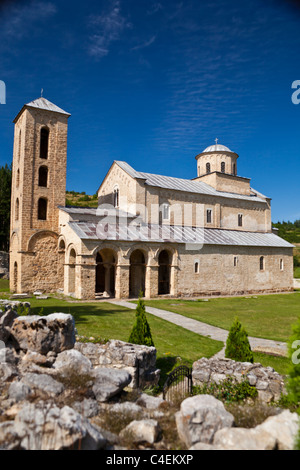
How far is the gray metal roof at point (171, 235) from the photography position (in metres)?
20.8

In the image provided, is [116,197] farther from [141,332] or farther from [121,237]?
[141,332]

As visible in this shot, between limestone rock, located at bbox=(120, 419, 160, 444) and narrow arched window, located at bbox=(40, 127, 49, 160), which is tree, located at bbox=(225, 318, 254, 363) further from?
narrow arched window, located at bbox=(40, 127, 49, 160)

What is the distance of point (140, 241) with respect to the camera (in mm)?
21828

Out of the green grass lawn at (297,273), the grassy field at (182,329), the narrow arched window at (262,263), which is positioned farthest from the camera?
the green grass lawn at (297,273)

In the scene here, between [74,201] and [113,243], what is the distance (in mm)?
51633

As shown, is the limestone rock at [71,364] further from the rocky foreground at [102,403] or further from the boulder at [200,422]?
the boulder at [200,422]

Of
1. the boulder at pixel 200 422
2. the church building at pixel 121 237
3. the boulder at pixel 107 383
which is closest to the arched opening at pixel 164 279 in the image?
the church building at pixel 121 237

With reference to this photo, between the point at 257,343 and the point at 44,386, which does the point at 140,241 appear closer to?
the point at 257,343

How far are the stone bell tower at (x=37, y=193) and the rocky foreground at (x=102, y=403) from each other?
637 inches

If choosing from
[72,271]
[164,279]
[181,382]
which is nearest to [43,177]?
[72,271]

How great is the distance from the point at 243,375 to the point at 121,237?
50.7ft

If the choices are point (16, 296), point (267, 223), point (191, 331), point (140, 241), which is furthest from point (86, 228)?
point (267, 223)
